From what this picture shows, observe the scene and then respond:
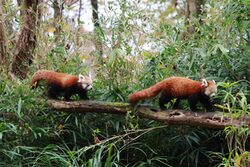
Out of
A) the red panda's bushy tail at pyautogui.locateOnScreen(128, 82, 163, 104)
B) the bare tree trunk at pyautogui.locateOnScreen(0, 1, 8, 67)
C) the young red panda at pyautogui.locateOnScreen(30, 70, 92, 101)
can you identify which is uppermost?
the bare tree trunk at pyautogui.locateOnScreen(0, 1, 8, 67)

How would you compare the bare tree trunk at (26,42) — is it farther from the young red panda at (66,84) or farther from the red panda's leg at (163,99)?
the red panda's leg at (163,99)

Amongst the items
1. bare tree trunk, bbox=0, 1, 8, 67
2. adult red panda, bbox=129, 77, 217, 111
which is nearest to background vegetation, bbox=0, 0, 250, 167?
bare tree trunk, bbox=0, 1, 8, 67

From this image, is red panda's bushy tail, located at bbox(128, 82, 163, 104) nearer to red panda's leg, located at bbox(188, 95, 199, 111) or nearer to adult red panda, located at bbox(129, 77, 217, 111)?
adult red panda, located at bbox(129, 77, 217, 111)

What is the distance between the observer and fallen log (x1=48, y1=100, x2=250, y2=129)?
3.91 m

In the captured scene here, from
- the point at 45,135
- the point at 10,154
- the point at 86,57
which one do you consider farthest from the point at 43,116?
the point at 86,57

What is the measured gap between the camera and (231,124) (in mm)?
3824

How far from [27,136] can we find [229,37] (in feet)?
8.23

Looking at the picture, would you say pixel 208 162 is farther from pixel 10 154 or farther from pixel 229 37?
pixel 10 154

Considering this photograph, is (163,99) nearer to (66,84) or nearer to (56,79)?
(66,84)

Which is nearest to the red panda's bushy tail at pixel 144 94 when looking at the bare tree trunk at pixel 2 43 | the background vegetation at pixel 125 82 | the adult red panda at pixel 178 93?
the adult red panda at pixel 178 93

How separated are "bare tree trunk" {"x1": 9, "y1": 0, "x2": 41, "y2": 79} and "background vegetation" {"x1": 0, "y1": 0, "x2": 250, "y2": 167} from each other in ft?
0.41

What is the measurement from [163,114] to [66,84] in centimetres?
116

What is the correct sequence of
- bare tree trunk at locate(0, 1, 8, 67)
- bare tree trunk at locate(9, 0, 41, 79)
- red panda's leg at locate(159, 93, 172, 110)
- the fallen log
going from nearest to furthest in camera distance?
the fallen log
red panda's leg at locate(159, 93, 172, 110)
bare tree trunk at locate(0, 1, 8, 67)
bare tree trunk at locate(9, 0, 41, 79)

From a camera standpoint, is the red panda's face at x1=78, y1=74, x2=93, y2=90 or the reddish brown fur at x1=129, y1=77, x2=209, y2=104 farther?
the red panda's face at x1=78, y1=74, x2=93, y2=90
